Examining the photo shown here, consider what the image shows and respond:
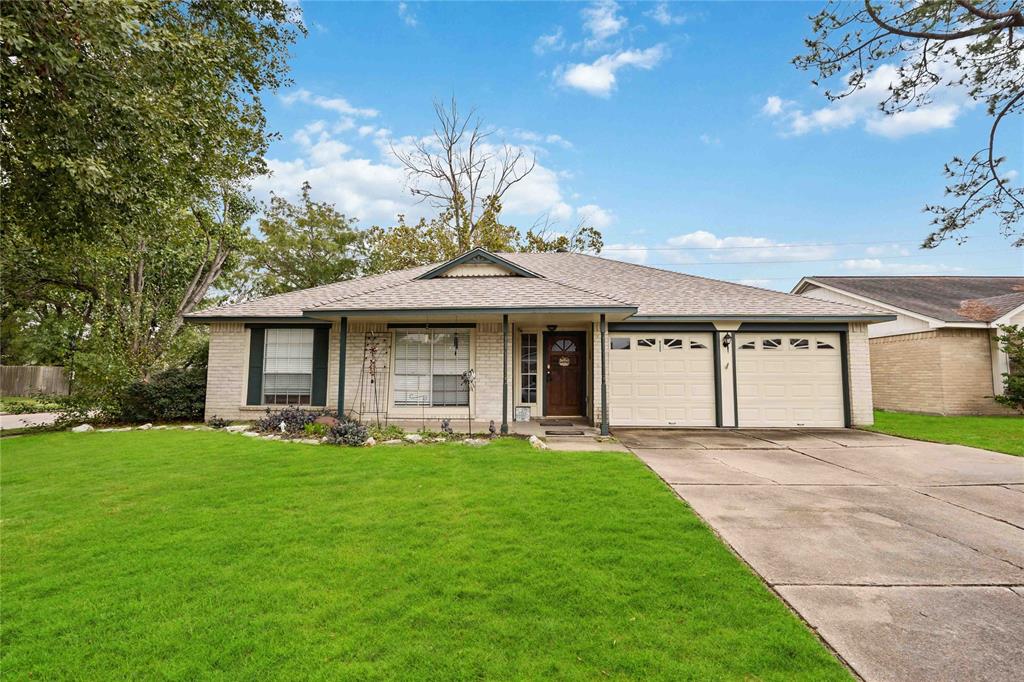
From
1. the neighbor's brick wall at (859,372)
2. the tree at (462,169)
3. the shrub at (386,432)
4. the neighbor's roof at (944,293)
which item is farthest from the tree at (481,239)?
the neighbor's brick wall at (859,372)

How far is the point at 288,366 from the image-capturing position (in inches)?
429

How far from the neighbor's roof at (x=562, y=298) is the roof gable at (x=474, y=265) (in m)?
0.29

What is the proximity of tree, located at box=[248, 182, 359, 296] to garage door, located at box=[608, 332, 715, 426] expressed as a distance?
Result: 848 inches

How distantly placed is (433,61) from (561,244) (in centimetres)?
1104

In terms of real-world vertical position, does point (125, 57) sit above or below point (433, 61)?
below

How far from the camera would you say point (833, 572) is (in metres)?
3.25

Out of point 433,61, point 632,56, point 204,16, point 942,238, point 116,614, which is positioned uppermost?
point 433,61

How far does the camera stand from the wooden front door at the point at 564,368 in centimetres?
1135

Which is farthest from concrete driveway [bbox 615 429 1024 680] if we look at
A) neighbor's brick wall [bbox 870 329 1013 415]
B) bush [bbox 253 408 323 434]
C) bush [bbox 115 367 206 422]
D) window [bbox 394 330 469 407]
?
bush [bbox 115 367 206 422]

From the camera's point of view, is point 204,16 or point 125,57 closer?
point 125,57

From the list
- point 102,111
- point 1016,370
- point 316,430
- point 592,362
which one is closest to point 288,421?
point 316,430

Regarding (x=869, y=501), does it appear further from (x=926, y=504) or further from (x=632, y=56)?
(x=632, y=56)

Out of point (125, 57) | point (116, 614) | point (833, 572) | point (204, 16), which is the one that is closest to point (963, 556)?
point (833, 572)

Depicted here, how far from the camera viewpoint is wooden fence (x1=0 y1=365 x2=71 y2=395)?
20922 mm
